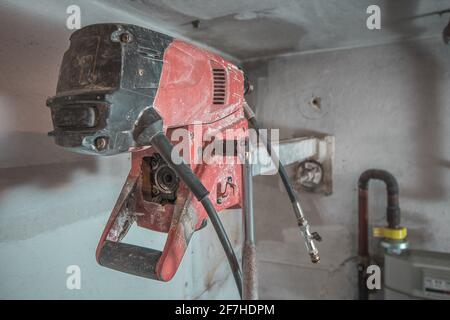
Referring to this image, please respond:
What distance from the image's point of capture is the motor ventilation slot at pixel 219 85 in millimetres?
626

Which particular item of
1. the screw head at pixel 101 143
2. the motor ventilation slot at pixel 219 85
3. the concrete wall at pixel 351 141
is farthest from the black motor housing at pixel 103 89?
the concrete wall at pixel 351 141

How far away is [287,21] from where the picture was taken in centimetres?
104

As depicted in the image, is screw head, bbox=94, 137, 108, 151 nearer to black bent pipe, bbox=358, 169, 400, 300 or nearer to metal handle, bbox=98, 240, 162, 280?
metal handle, bbox=98, 240, 162, 280

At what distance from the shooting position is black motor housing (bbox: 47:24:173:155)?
427mm

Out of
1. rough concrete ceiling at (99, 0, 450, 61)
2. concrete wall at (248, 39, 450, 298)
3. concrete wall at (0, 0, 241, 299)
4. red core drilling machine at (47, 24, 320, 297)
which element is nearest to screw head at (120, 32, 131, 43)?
red core drilling machine at (47, 24, 320, 297)

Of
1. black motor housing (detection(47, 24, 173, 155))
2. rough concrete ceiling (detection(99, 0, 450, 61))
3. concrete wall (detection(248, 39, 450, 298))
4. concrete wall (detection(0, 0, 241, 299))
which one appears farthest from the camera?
concrete wall (detection(248, 39, 450, 298))

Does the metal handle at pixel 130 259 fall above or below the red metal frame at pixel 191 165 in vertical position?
below

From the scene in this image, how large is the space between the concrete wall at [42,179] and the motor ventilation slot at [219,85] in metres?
0.41

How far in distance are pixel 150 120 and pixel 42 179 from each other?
388 mm

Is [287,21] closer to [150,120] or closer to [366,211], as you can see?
[150,120]

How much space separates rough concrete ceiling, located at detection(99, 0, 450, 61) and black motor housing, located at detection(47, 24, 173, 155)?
1.54 ft

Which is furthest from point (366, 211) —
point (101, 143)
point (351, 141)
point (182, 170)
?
point (101, 143)

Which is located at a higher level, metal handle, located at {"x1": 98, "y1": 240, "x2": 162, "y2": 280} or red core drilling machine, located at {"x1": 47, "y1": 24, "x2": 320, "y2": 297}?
red core drilling machine, located at {"x1": 47, "y1": 24, "x2": 320, "y2": 297}

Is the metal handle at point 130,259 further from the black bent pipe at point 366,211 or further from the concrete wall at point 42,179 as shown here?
the black bent pipe at point 366,211
